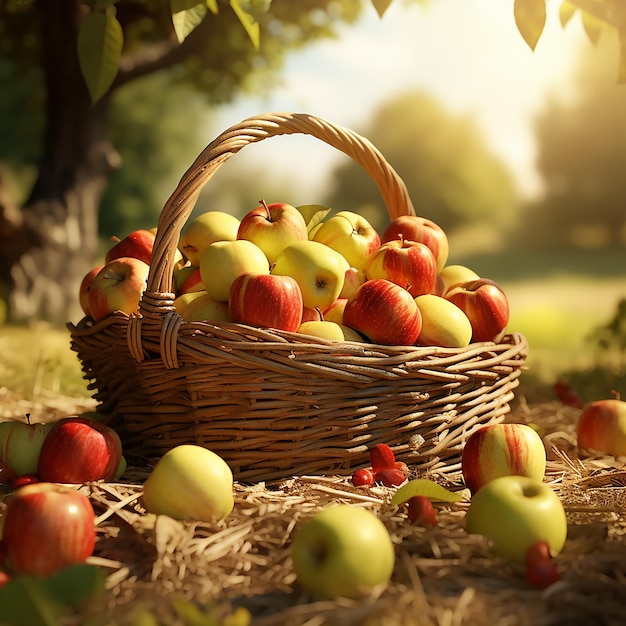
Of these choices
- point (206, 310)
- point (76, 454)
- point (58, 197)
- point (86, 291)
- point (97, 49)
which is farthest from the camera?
point (58, 197)

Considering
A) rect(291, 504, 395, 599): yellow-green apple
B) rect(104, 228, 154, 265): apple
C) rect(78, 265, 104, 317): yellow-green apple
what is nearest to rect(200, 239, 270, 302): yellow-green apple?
rect(104, 228, 154, 265): apple

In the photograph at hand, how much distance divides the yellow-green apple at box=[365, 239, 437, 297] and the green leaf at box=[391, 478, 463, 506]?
76 cm

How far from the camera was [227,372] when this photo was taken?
221cm

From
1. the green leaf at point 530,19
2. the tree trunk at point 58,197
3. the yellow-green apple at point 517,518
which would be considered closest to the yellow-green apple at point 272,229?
the green leaf at point 530,19

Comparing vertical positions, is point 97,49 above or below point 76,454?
above

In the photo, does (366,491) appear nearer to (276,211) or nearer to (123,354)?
(123,354)

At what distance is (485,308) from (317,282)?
601 millimetres

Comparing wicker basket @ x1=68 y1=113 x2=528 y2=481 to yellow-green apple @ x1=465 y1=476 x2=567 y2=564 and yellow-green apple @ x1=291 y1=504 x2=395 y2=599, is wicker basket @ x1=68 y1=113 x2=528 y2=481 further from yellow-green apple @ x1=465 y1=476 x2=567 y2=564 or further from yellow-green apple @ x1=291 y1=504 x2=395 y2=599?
yellow-green apple @ x1=291 y1=504 x2=395 y2=599

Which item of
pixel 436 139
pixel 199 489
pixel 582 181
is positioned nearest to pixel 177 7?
pixel 199 489

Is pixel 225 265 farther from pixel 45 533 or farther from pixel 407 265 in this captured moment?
pixel 45 533

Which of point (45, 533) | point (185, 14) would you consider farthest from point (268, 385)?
point (185, 14)

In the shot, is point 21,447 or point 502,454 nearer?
point 502,454

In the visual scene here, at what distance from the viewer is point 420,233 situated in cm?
287

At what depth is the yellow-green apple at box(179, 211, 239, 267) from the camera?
2.79m
